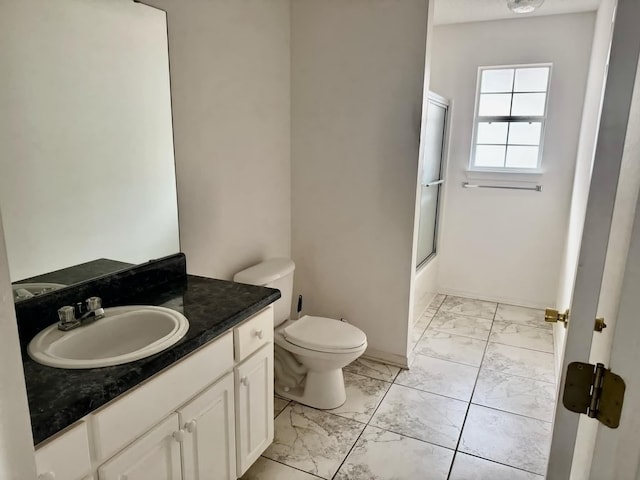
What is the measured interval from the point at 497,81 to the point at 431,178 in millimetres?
1060

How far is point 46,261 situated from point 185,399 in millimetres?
688

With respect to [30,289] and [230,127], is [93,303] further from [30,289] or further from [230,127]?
[230,127]

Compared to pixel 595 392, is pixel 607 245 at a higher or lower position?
higher

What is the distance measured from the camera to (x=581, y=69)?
11.5 ft

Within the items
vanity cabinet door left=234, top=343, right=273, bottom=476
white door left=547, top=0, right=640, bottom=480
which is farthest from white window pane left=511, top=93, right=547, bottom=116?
white door left=547, top=0, right=640, bottom=480

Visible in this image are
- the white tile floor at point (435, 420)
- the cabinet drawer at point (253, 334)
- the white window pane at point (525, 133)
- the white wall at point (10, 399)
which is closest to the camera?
the white wall at point (10, 399)

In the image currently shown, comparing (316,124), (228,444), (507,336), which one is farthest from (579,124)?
(228,444)

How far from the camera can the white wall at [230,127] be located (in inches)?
82.4

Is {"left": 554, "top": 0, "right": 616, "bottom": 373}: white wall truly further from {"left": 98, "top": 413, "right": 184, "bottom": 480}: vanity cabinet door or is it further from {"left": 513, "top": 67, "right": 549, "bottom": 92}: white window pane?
{"left": 98, "top": 413, "right": 184, "bottom": 480}: vanity cabinet door

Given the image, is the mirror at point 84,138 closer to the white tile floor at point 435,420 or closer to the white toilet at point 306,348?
the white toilet at point 306,348

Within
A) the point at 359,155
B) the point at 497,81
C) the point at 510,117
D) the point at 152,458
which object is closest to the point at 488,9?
the point at 497,81

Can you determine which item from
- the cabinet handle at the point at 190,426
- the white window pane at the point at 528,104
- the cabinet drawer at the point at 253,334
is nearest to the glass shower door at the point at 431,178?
the white window pane at the point at 528,104

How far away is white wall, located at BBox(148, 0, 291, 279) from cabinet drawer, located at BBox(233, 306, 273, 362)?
0.59m

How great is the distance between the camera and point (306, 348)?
2354 mm
